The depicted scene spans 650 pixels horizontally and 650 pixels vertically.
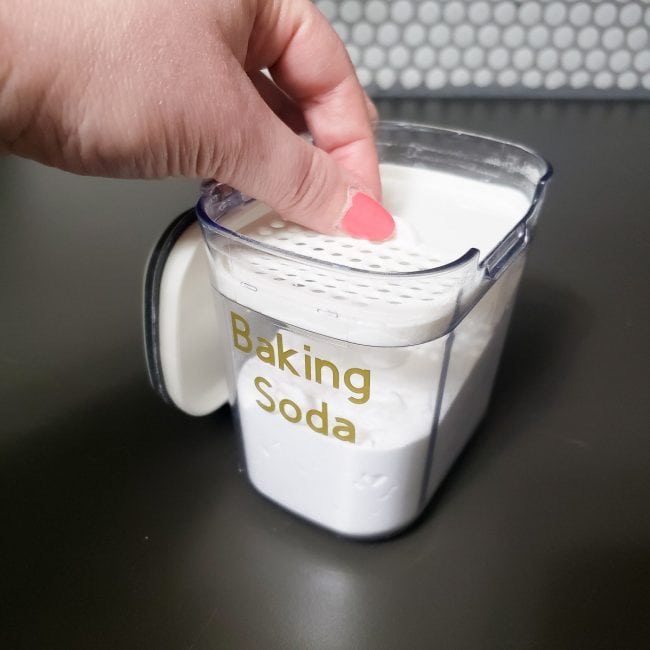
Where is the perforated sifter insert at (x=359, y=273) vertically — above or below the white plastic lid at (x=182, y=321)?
above

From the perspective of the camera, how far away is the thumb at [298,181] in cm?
29

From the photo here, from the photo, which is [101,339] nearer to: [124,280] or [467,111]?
[124,280]

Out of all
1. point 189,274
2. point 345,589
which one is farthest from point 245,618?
point 189,274

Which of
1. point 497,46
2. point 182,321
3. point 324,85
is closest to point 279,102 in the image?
point 324,85

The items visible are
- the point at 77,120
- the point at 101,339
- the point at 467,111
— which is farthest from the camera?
the point at 467,111

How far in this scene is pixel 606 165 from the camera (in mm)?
690

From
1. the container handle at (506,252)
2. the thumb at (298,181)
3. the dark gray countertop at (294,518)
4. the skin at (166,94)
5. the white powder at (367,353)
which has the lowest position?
the dark gray countertop at (294,518)

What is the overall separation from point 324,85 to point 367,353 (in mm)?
163

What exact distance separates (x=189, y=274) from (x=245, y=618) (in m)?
0.16

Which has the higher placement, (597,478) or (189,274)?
(189,274)

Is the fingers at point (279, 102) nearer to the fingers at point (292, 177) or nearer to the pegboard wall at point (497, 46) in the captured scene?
the fingers at point (292, 177)

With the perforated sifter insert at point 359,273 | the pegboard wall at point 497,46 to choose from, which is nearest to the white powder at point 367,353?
the perforated sifter insert at point 359,273

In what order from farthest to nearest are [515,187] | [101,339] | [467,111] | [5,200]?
1. [467,111]
2. [5,200]
3. [101,339]
4. [515,187]

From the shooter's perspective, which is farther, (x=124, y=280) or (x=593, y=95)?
(x=593, y=95)
